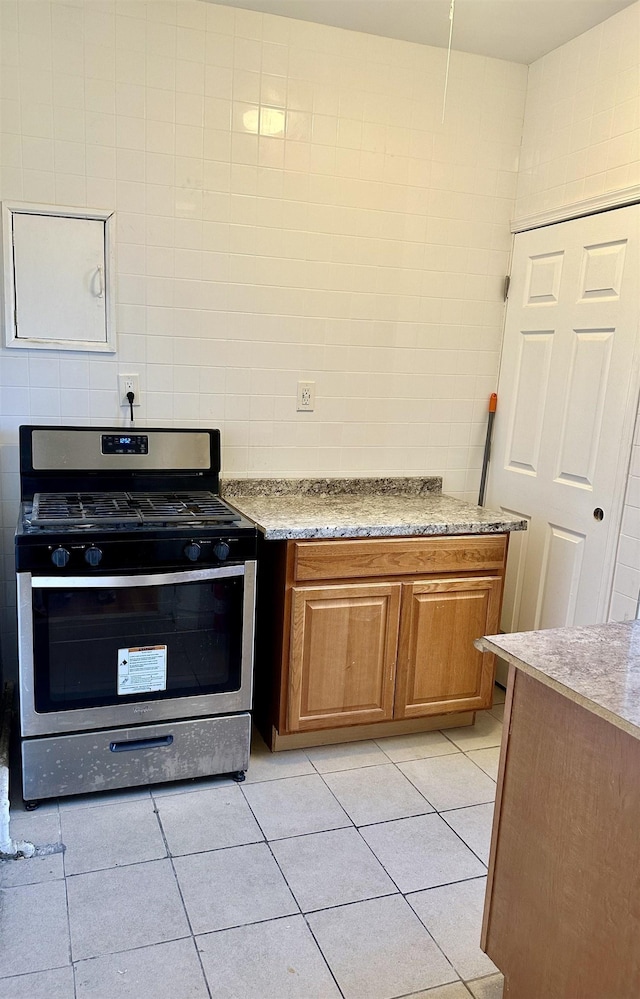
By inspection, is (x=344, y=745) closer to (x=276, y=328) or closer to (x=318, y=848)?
(x=318, y=848)

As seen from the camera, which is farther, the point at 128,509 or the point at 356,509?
the point at 356,509

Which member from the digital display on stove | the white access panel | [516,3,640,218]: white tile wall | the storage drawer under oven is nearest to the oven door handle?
the storage drawer under oven

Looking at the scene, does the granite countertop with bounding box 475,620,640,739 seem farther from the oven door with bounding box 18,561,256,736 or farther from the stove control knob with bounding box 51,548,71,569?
the stove control knob with bounding box 51,548,71,569

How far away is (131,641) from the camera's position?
2221 mm

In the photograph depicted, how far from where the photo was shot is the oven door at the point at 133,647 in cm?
212

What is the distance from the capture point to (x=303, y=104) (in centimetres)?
274

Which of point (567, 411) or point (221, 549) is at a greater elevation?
point (567, 411)

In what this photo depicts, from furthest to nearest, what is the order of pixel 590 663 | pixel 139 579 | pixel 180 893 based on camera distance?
1. pixel 139 579
2. pixel 180 893
3. pixel 590 663

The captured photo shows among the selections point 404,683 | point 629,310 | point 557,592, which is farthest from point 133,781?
point 629,310

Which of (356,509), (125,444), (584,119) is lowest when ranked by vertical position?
(356,509)

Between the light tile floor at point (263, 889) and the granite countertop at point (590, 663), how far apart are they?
841mm

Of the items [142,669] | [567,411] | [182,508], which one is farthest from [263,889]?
[567,411]

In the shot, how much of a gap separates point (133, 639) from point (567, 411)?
1.84m

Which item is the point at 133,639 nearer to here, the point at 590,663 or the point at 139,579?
the point at 139,579
